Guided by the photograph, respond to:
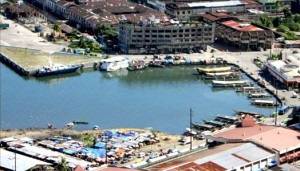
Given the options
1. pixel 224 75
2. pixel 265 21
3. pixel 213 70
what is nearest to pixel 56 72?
pixel 213 70

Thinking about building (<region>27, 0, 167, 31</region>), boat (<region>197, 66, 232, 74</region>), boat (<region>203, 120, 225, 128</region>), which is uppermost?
building (<region>27, 0, 167, 31</region>)

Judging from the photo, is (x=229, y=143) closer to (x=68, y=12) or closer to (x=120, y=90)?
(x=120, y=90)

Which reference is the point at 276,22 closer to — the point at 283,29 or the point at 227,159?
the point at 283,29

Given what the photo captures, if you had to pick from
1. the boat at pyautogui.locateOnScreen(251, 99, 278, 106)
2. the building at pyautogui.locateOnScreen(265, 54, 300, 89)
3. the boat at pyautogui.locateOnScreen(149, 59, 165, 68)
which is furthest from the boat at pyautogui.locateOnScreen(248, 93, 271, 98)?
the boat at pyautogui.locateOnScreen(149, 59, 165, 68)

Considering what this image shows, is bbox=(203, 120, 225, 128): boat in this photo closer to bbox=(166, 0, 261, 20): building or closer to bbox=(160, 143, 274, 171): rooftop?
bbox=(160, 143, 274, 171): rooftop

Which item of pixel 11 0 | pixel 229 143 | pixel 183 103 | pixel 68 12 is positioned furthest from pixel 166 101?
pixel 11 0
